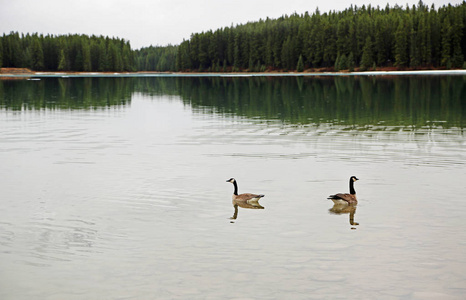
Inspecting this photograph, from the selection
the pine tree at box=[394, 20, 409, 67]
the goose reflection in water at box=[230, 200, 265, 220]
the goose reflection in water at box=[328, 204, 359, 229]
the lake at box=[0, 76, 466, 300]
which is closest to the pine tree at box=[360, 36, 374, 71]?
the pine tree at box=[394, 20, 409, 67]

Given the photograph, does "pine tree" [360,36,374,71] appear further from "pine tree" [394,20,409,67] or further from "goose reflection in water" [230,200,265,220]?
"goose reflection in water" [230,200,265,220]

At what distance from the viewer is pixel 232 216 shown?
55.6ft

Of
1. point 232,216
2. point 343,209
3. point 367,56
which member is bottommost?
point 232,216

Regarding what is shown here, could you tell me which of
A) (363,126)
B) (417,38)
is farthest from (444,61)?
(363,126)

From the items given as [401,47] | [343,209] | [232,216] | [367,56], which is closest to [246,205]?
[232,216]

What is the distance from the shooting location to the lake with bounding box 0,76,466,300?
1173cm

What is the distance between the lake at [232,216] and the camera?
1173cm

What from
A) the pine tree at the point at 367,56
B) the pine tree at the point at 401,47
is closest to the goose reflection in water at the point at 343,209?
the pine tree at the point at 401,47

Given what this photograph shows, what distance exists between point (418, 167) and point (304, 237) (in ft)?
36.9

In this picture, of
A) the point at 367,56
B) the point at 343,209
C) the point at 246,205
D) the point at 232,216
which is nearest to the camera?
the point at 232,216

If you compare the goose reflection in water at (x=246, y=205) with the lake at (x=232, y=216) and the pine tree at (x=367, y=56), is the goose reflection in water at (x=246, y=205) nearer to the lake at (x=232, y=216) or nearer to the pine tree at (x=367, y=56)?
the lake at (x=232, y=216)

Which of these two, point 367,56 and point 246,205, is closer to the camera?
point 246,205

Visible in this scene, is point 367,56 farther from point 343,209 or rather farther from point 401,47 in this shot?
point 343,209

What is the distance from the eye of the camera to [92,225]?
52.2ft
